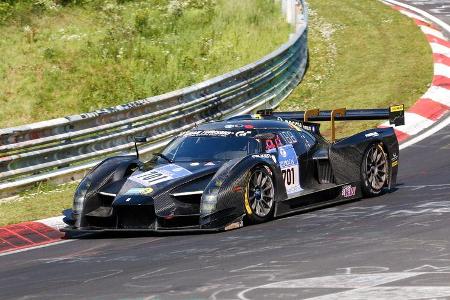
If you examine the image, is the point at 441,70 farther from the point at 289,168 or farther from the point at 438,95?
the point at 289,168

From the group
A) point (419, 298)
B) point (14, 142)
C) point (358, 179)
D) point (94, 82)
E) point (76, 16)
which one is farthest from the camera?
point (76, 16)

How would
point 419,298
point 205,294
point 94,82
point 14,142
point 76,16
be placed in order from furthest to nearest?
point 76,16 → point 94,82 → point 14,142 → point 205,294 → point 419,298

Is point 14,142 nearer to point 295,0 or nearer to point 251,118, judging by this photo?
point 251,118

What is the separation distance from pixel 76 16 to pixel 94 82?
12.0ft

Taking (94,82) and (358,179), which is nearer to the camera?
(358,179)

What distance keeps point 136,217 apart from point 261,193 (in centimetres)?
140

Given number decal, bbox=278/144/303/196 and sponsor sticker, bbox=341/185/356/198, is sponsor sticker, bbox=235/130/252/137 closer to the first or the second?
number decal, bbox=278/144/303/196

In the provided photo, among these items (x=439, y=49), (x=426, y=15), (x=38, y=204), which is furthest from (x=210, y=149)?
(x=426, y=15)

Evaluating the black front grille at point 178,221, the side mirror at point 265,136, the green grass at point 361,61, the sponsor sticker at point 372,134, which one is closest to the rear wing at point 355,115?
the sponsor sticker at point 372,134

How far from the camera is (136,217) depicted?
11.1 meters

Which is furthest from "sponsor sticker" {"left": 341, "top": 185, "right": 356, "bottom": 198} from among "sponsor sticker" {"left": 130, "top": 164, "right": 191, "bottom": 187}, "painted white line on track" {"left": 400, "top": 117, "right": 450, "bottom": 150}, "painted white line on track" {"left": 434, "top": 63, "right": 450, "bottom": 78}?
"painted white line on track" {"left": 434, "top": 63, "right": 450, "bottom": 78}

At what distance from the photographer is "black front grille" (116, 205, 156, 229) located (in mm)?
11047

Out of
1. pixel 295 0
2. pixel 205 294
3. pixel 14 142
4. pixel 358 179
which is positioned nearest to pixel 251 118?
pixel 358 179

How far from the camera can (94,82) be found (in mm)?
21234
